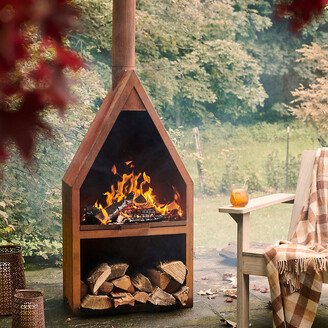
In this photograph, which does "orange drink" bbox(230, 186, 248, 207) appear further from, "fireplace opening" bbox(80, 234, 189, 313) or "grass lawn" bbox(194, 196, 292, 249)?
"grass lawn" bbox(194, 196, 292, 249)

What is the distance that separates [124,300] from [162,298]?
21 cm

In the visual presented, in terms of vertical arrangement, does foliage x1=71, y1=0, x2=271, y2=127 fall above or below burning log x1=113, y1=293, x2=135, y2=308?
above

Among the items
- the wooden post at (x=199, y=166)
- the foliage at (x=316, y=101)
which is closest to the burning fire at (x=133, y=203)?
the foliage at (x=316, y=101)

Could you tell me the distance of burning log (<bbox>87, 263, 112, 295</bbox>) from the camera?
3.71 meters

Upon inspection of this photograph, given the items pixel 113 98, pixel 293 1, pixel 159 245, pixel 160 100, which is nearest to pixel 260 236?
pixel 160 100

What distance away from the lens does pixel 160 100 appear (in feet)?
29.1

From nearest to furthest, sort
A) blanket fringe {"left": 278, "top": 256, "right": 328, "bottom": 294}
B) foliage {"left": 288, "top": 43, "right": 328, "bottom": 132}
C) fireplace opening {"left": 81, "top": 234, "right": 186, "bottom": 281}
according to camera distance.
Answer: blanket fringe {"left": 278, "top": 256, "right": 328, "bottom": 294} < fireplace opening {"left": 81, "top": 234, "right": 186, "bottom": 281} < foliage {"left": 288, "top": 43, "right": 328, "bottom": 132}

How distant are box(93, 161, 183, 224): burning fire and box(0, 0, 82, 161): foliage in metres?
3.14

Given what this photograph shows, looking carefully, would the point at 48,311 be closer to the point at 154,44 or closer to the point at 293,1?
the point at 293,1

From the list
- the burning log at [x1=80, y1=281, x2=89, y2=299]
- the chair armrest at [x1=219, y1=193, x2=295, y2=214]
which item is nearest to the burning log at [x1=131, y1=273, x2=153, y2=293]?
the burning log at [x1=80, y1=281, x2=89, y2=299]

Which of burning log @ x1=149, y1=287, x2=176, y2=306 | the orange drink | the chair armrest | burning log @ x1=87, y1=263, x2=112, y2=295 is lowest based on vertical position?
burning log @ x1=149, y1=287, x2=176, y2=306

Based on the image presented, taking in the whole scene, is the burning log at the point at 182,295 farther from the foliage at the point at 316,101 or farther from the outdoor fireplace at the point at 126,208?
the foliage at the point at 316,101

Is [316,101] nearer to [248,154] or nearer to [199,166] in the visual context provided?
[248,154]

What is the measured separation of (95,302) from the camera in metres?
3.71
